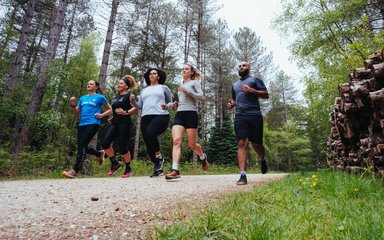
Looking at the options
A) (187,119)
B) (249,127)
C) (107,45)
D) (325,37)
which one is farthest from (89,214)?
(325,37)

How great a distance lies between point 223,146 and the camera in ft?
90.1

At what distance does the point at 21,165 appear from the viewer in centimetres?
809

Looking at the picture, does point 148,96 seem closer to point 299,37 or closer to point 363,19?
point 363,19

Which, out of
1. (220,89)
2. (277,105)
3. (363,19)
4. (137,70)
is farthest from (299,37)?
(277,105)

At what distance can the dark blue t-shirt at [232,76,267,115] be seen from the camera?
17.2ft

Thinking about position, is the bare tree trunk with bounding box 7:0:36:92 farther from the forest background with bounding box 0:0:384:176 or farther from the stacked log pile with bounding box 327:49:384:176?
the stacked log pile with bounding box 327:49:384:176

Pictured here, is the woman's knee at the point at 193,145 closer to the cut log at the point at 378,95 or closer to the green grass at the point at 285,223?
the green grass at the point at 285,223

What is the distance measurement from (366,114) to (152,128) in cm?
393

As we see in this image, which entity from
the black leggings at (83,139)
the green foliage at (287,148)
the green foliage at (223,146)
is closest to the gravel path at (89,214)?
the black leggings at (83,139)

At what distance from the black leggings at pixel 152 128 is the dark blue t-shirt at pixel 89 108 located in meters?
1.14

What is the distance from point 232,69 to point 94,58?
14.6 meters

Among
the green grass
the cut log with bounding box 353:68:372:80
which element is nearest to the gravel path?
the green grass

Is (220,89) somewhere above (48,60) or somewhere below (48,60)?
above

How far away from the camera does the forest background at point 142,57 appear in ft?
31.1
